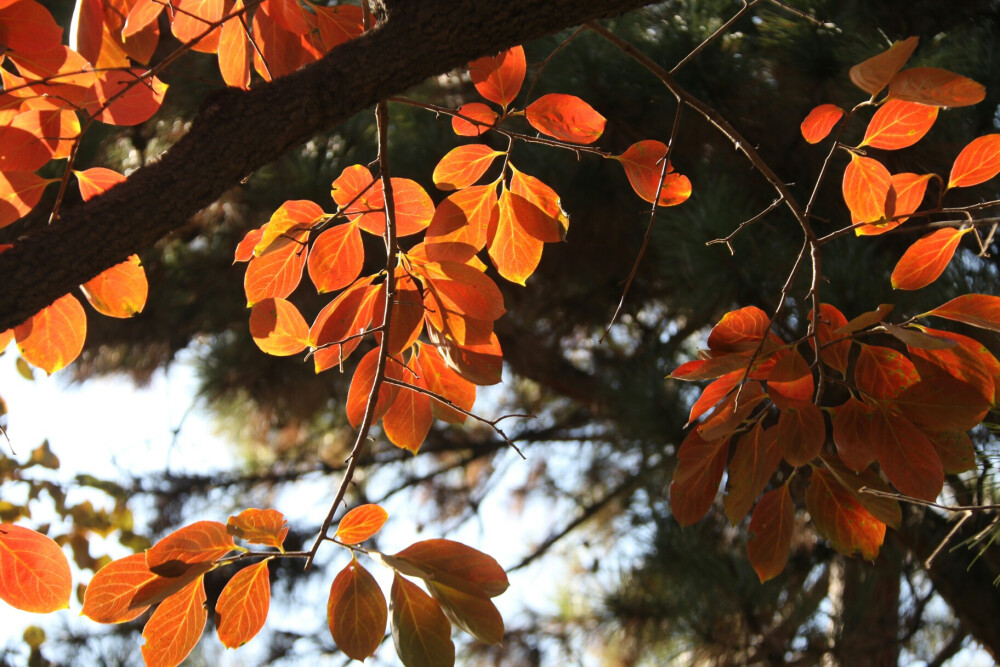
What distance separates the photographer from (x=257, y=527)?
48 cm

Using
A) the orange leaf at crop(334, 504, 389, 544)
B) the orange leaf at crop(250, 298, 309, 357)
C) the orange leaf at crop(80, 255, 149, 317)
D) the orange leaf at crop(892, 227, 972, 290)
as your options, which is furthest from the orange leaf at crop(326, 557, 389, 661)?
the orange leaf at crop(892, 227, 972, 290)

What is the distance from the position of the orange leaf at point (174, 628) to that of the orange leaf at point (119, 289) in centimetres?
24

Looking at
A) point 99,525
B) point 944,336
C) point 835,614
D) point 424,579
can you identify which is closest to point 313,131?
point 424,579

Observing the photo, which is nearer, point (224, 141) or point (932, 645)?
point (224, 141)

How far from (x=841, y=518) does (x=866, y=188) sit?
25cm

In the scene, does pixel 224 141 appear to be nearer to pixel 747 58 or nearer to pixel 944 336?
pixel 944 336

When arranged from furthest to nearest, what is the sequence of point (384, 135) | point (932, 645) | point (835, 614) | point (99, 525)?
point (932, 645) → point (835, 614) → point (99, 525) → point (384, 135)

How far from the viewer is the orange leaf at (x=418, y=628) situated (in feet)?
1.48

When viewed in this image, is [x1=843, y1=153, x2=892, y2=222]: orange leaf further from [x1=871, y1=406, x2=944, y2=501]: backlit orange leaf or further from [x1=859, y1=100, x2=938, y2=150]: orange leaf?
[x1=871, y1=406, x2=944, y2=501]: backlit orange leaf

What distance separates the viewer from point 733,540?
1600 mm

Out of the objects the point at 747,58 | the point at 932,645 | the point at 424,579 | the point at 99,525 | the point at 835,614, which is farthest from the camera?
the point at 932,645

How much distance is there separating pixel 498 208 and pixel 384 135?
4.7 inches

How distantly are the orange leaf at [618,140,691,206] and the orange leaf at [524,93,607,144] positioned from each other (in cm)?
4

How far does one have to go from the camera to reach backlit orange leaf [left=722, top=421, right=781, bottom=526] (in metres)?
0.52
